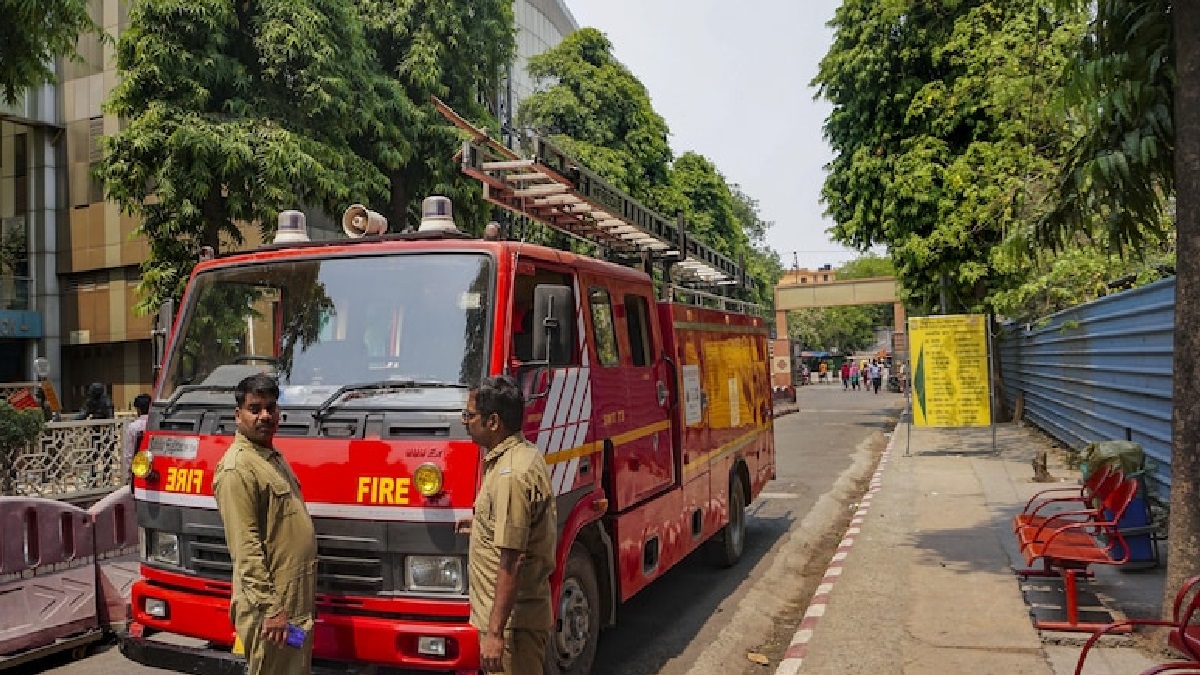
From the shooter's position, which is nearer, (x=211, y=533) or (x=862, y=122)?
(x=211, y=533)

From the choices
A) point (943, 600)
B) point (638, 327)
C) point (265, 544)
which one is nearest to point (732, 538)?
point (943, 600)

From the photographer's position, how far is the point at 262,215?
559 inches

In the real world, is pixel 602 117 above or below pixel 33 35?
above

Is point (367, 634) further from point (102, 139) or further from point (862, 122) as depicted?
point (862, 122)

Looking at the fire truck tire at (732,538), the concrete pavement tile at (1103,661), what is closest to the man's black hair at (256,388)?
the concrete pavement tile at (1103,661)

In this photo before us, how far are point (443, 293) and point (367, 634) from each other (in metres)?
1.65

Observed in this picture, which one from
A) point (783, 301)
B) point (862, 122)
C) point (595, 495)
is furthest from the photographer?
point (783, 301)

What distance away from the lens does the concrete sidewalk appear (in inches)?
207

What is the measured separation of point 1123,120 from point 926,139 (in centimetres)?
1467

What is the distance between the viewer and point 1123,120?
569 centimetres

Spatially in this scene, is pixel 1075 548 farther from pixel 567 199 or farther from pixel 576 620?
pixel 567 199

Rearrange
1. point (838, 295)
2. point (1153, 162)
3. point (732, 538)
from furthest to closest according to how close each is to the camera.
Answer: point (838, 295)
point (732, 538)
point (1153, 162)

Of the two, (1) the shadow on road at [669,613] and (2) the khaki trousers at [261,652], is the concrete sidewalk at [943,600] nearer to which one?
(1) the shadow on road at [669,613]

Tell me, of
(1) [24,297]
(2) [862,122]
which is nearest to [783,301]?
(2) [862,122]
